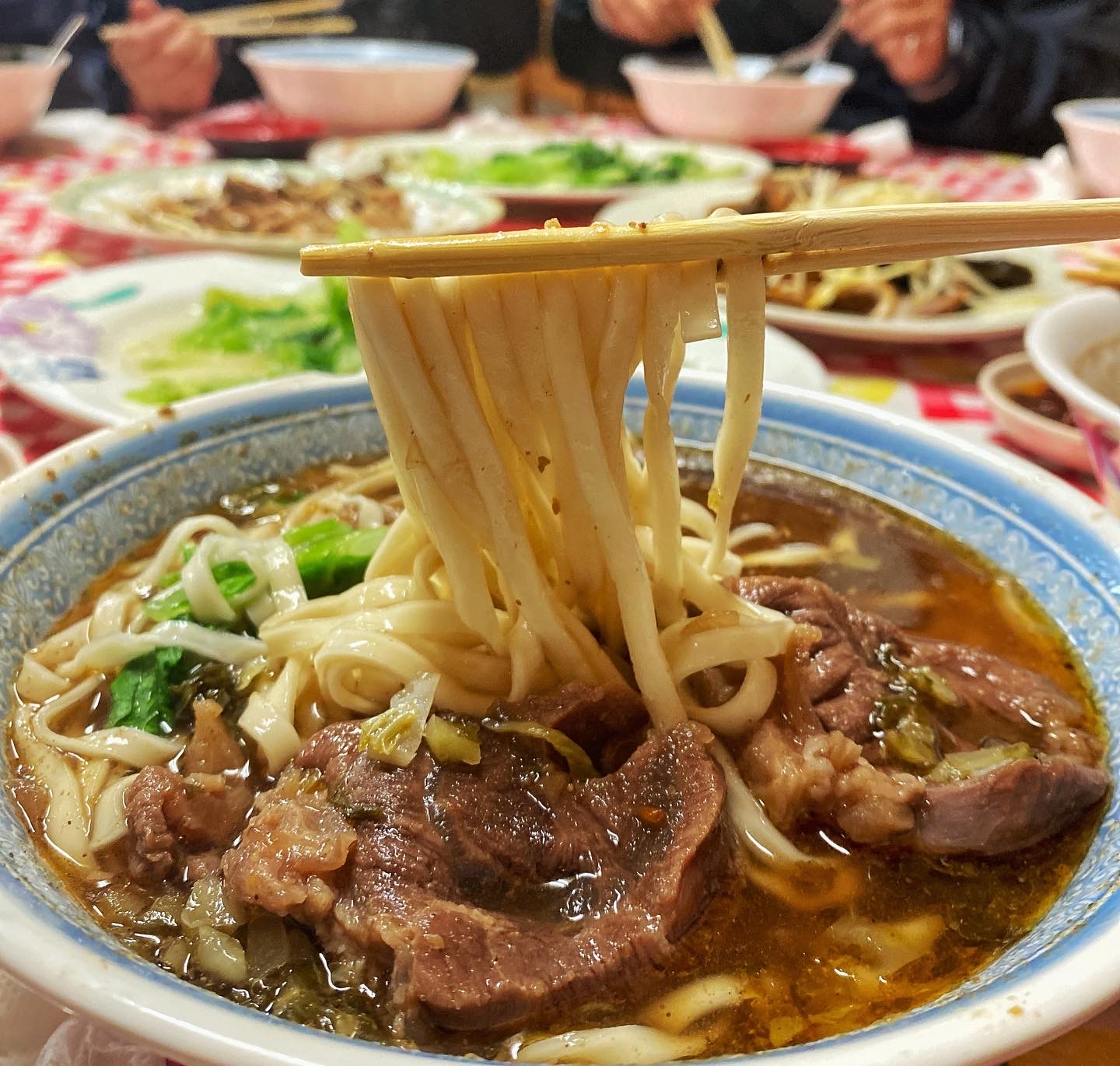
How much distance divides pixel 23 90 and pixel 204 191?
1484 millimetres

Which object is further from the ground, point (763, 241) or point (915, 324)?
point (763, 241)

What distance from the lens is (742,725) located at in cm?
158

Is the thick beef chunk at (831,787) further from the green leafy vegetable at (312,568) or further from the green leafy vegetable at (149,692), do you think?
the green leafy vegetable at (149,692)

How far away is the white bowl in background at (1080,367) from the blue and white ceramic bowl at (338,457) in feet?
0.77

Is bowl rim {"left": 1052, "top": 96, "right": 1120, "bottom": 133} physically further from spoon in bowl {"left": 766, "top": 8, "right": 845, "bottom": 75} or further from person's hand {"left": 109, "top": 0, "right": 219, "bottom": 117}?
person's hand {"left": 109, "top": 0, "right": 219, "bottom": 117}

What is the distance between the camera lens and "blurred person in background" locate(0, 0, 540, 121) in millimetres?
6504

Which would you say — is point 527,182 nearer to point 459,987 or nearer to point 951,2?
point 951,2

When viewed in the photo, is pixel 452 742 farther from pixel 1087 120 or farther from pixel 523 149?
pixel 523 149

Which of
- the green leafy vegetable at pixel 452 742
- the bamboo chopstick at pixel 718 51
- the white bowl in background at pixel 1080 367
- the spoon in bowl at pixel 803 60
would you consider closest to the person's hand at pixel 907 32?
the spoon in bowl at pixel 803 60

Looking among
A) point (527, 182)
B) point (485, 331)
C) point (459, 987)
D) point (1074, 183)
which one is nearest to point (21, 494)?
point (485, 331)

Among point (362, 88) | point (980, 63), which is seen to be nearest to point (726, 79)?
point (980, 63)

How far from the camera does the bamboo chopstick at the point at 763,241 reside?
1.21 metres

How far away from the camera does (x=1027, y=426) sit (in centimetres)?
253

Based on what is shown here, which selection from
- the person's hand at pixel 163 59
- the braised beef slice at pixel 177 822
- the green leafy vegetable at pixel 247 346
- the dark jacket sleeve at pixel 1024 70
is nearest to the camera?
the braised beef slice at pixel 177 822
